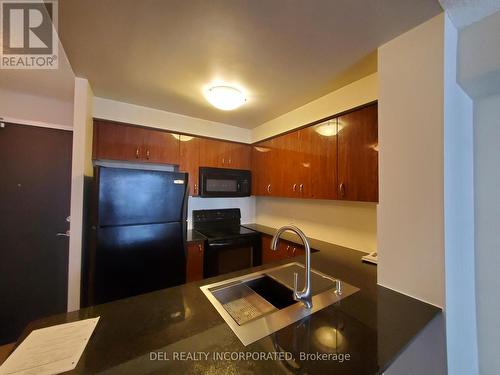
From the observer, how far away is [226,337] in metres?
0.74

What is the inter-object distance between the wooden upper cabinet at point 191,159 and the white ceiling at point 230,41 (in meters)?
0.66

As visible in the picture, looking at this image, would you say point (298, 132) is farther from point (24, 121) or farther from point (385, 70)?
point (24, 121)

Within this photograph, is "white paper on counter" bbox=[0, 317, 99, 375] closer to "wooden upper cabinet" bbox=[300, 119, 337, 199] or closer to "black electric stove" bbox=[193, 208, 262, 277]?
"black electric stove" bbox=[193, 208, 262, 277]

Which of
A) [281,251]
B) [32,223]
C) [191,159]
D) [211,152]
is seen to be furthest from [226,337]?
[32,223]

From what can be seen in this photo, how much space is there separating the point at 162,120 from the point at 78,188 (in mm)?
1084

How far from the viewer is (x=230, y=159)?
2713 millimetres

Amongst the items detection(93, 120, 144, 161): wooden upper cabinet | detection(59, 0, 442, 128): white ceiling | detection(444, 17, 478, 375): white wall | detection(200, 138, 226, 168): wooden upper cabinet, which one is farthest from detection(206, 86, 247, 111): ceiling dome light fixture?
detection(444, 17, 478, 375): white wall

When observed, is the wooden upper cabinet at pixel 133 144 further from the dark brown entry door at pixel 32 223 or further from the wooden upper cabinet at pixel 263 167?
the wooden upper cabinet at pixel 263 167

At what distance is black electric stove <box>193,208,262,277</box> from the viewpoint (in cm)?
221

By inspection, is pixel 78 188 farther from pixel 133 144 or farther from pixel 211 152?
pixel 211 152

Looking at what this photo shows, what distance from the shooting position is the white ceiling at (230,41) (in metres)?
0.94

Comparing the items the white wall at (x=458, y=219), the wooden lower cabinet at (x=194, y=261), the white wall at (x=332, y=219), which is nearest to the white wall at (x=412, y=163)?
the white wall at (x=458, y=219)

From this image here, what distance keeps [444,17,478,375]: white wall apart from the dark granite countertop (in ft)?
0.72

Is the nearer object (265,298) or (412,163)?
(412,163)
